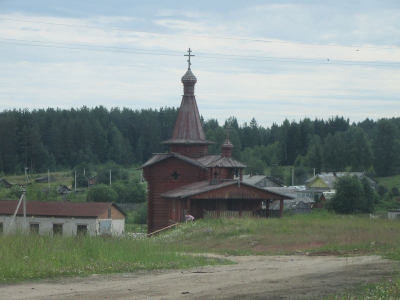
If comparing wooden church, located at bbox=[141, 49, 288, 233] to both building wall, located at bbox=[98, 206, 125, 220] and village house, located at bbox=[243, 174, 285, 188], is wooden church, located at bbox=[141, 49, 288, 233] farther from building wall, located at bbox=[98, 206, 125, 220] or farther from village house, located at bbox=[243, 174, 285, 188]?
village house, located at bbox=[243, 174, 285, 188]

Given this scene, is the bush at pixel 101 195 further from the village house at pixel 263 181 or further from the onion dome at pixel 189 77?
the onion dome at pixel 189 77

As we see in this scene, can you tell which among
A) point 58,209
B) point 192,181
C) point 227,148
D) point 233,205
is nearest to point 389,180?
point 192,181

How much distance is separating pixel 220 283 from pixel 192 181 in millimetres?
35313

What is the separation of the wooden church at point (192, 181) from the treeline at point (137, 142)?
33968mm

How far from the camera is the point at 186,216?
141 feet

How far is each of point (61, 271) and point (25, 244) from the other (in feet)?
7.59

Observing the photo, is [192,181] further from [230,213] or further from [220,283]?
[220,283]

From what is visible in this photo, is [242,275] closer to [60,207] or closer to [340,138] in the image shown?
[60,207]

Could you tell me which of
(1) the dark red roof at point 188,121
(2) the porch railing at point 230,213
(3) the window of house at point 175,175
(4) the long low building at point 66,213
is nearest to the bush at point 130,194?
(1) the dark red roof at point 188,121

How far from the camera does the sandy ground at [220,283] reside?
13.5 m

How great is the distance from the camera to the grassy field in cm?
1630

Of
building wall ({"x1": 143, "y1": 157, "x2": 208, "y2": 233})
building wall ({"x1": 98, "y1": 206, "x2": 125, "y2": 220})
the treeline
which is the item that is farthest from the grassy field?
the treeline

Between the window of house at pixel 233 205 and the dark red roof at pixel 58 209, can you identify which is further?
the dark red roof at pixel 58 209

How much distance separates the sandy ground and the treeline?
6680 cm
